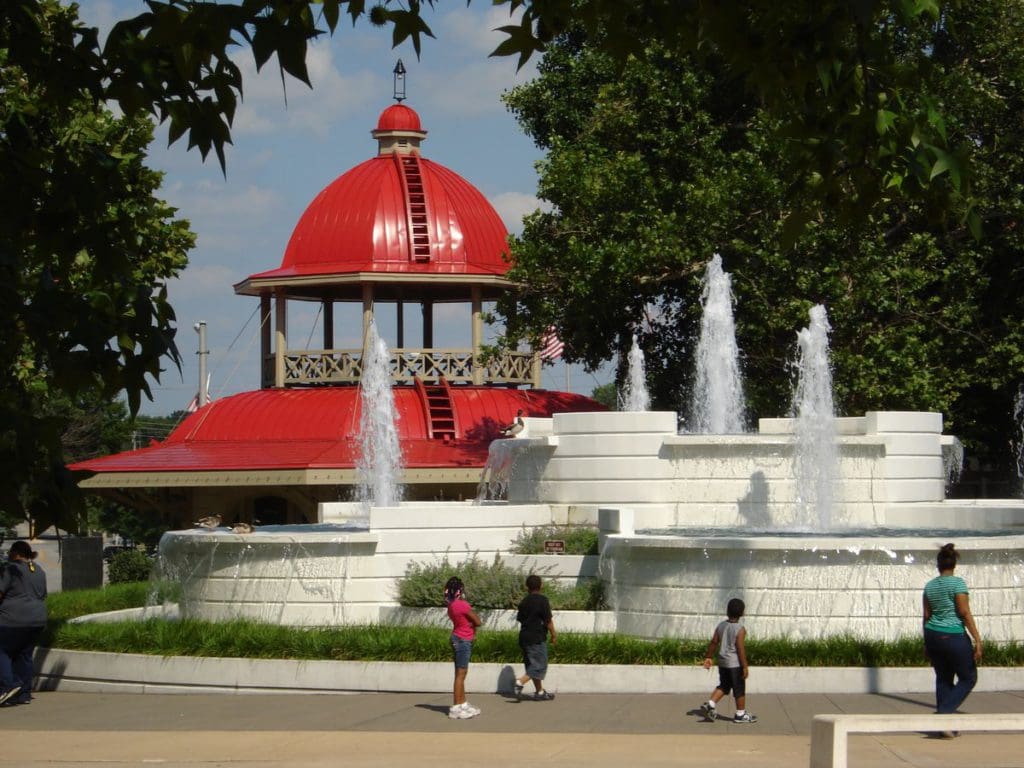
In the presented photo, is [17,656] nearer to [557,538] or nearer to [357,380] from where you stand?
[557,538]

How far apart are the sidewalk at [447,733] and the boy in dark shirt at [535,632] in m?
0.35

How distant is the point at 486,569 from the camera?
727 inches

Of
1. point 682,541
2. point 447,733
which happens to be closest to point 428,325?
point 682,541

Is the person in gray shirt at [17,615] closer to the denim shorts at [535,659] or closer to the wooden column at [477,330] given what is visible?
the denim shorts at [535,659]

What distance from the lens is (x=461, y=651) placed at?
14227 millimetres

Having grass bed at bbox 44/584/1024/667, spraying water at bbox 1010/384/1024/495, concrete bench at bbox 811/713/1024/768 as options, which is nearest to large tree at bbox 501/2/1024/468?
spraying water at bbox 1010/384/1024/495

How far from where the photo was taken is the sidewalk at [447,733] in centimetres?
1130

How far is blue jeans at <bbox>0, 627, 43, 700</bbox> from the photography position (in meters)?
15.6

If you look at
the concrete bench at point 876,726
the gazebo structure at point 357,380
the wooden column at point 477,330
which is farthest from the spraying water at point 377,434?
the concrete bench at point 876,726

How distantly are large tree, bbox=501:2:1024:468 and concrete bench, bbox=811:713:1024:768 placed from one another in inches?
825

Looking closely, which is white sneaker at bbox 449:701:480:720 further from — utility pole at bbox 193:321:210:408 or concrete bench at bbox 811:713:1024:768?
utility pole at bbox 193:321:210:408

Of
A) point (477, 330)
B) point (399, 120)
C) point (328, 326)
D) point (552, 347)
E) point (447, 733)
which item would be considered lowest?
point (447, 733)

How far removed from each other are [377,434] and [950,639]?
17.5 m

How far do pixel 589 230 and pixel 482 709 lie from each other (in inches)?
782
